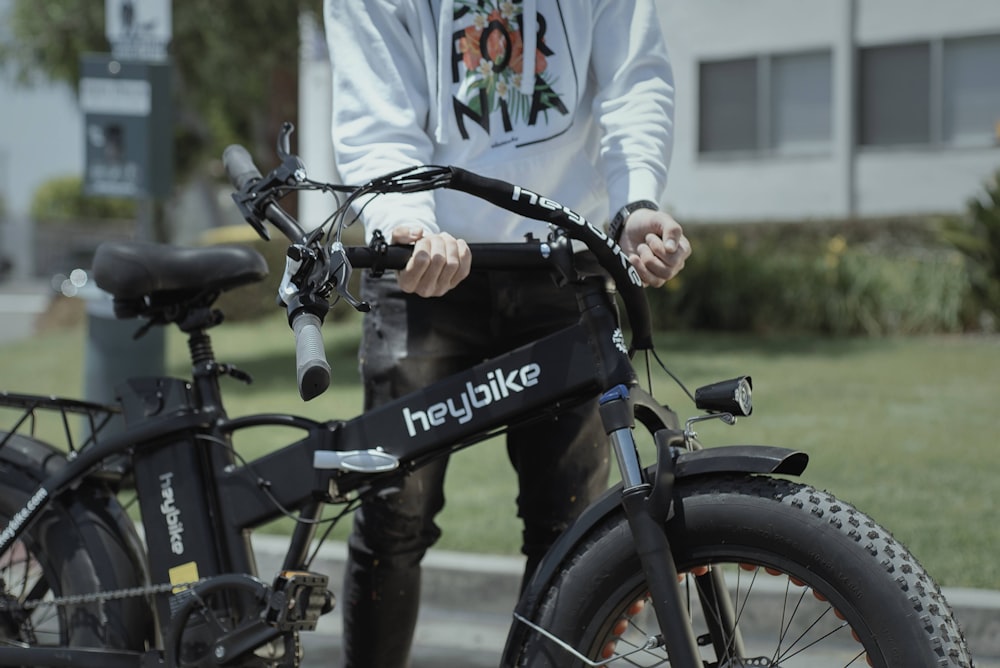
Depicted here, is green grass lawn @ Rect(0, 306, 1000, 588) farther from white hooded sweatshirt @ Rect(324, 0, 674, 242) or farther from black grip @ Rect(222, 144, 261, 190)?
black grip @ Rect(222, 144, 261, 190)

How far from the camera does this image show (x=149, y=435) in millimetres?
2943

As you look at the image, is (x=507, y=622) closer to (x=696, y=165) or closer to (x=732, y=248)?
(x=732, y=248)

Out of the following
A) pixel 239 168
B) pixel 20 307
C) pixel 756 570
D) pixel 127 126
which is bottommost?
pixel 20 307

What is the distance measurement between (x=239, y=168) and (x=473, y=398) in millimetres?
735

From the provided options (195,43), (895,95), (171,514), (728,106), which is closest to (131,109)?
(171,514)

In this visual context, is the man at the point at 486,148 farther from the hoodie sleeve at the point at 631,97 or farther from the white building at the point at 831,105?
the white building at the point at 831,105

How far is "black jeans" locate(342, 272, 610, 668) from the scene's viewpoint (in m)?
2.82

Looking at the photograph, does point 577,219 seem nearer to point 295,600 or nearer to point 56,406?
point 295,600

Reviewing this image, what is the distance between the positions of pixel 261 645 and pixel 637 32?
151 cm

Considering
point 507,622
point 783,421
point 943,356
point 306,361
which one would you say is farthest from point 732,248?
point 306,361

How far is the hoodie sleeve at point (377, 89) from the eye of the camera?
107 inches

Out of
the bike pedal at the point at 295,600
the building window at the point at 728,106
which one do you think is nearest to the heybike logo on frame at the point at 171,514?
the bike pedal at the point at 295,600

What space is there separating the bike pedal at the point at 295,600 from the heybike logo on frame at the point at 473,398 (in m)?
0.40

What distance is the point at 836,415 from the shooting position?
8.29 metres
